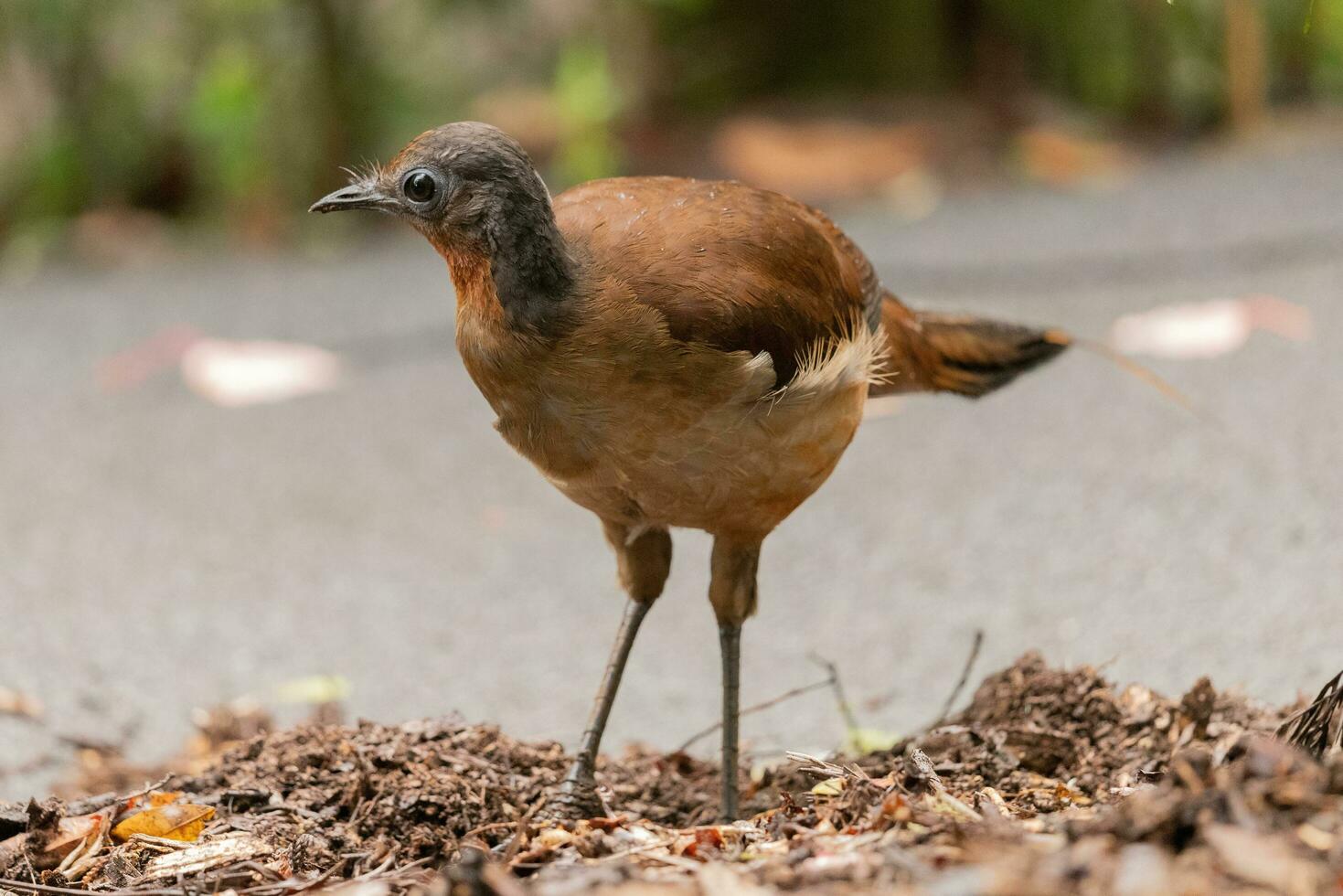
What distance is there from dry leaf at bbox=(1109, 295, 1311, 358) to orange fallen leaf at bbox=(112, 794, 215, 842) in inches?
191

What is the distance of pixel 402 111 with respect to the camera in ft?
35.6

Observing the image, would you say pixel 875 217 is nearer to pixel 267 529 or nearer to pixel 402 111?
pixel 402 111

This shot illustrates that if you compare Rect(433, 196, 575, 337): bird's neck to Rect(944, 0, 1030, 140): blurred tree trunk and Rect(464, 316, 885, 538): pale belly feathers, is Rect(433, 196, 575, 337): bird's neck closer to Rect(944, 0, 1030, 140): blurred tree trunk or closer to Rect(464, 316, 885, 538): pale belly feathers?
Rect(464, 316, 885, 538): pale belly feathers

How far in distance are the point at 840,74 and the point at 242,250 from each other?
16.4ft

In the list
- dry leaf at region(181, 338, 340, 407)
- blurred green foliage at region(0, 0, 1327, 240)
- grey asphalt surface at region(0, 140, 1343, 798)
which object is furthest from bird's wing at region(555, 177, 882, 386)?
blurred green foliage at region(0, 0, 1327, 240)

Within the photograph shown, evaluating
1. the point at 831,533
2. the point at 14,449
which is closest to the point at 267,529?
the point at 14,449

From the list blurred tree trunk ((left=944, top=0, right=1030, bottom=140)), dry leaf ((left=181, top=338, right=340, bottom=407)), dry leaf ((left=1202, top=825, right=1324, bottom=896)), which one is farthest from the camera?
blurred tree trunk ((left=944, top=0, right=1030, bottom=140))

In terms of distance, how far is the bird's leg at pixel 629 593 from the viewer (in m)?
3.38

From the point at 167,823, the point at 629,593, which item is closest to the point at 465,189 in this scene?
the point at 629,593

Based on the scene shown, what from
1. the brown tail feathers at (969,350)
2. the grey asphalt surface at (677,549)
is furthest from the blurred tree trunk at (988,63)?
the brown tail feathers at (969,350)

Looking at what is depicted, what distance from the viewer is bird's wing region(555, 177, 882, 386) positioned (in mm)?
2959

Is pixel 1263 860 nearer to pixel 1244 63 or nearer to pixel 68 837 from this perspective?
pixel 68 837

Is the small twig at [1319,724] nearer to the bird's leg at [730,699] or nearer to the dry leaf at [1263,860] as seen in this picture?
the dry leaf at [1263,860]

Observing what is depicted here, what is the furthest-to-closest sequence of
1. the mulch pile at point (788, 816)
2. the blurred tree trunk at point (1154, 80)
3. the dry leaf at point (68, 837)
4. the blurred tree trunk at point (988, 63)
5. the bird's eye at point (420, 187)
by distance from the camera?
the blurred tree trunk at point (988, 63), the blurred tree trunk at point (1154, 80), the bird's eye at point (420, 187), the dry leaf at point (68, 837), the mulch pile at point (788, 816)
